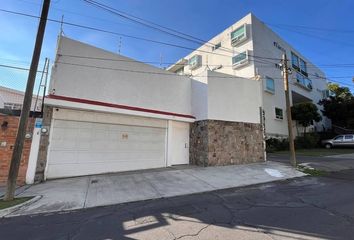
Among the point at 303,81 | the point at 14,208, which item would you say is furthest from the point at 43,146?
the point at 303,81

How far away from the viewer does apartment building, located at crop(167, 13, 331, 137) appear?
67.1 feet

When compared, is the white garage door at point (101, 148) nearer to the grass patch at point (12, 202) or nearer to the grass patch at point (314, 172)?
the grass patch at point (12, 202)

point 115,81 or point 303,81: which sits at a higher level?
point 303,81

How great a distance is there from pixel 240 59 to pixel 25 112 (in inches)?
717

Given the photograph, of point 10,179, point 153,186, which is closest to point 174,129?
point 153,186

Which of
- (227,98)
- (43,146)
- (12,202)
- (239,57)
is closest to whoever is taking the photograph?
(12,202)

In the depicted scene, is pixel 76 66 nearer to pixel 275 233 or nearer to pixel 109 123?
pixel 109 123

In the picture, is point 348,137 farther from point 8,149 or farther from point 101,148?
point 8,149

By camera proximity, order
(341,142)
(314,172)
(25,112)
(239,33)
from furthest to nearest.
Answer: (341,142), (239,33), (314,172), (25,112)

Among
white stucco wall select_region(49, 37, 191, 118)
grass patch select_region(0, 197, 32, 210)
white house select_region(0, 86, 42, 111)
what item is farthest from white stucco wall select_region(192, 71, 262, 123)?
white house select_region(0, 86, 42, 111)

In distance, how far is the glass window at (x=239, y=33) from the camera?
20.9 meters

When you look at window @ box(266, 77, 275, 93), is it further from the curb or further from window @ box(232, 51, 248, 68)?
the curb

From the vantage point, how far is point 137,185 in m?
8.63

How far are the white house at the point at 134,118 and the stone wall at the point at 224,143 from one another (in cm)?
6
